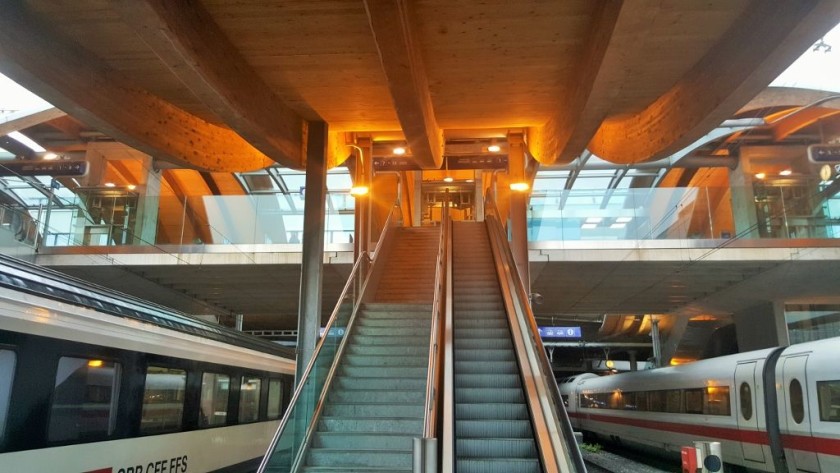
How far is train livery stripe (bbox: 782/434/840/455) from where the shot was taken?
8484mm

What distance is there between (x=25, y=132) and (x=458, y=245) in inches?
595

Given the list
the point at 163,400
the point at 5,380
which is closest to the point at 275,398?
the point at 163,400

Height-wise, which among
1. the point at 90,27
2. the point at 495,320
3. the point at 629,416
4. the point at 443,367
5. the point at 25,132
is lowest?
the point at 629,416

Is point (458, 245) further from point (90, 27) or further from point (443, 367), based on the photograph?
point (90, 27)

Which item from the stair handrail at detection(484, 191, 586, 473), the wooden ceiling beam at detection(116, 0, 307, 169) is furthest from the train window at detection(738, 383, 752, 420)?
the wooden ceiling beam at detection(116, 0, 307, 169)

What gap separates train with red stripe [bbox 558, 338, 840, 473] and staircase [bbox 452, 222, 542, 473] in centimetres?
457

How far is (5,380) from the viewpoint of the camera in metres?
4.98

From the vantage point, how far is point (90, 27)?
6379 mm

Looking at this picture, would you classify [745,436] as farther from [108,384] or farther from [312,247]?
[108,384]

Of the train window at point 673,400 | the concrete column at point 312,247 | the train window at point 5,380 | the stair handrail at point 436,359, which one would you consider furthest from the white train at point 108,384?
the train window at point 673,400

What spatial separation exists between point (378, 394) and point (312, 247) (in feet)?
8.56

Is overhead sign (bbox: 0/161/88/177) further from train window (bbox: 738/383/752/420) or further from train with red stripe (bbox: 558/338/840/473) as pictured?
Answer: train window (bbox: 738/383/752/420)

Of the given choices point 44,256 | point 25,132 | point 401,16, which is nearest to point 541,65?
point 401,16

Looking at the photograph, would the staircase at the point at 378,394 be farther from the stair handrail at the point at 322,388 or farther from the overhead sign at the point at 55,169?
the overhead sign at the point at 55,169
